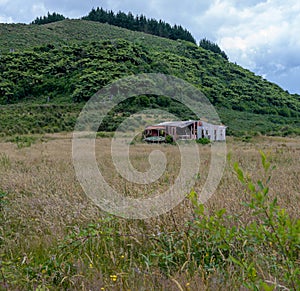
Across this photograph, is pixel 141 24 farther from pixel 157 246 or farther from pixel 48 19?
pixel 157 246

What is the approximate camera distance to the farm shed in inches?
1152

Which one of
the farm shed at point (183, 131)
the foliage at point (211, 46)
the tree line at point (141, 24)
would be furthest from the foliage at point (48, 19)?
the farm shed at point (183, 131)

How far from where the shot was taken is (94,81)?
50344 mm

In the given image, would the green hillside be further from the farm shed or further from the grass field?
the grass field

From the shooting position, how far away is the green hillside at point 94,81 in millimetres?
42875

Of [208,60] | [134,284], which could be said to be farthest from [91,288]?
[208,60]

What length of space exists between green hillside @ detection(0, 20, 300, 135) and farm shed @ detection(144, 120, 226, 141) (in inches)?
267

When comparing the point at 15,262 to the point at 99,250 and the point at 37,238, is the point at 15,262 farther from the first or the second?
the point at 99,250

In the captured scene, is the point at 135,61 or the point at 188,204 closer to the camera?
the point at 188,204

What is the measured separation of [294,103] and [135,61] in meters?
36.3

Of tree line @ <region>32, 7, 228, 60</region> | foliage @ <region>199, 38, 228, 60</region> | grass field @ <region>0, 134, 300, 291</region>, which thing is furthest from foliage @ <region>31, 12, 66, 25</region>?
grass field @ <region>0, 134, 300, 291</region>

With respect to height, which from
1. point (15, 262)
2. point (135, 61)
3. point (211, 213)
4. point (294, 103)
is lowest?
point (15, 262)

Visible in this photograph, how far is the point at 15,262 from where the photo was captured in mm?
3068

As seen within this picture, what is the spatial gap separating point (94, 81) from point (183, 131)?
2451 centimetres
